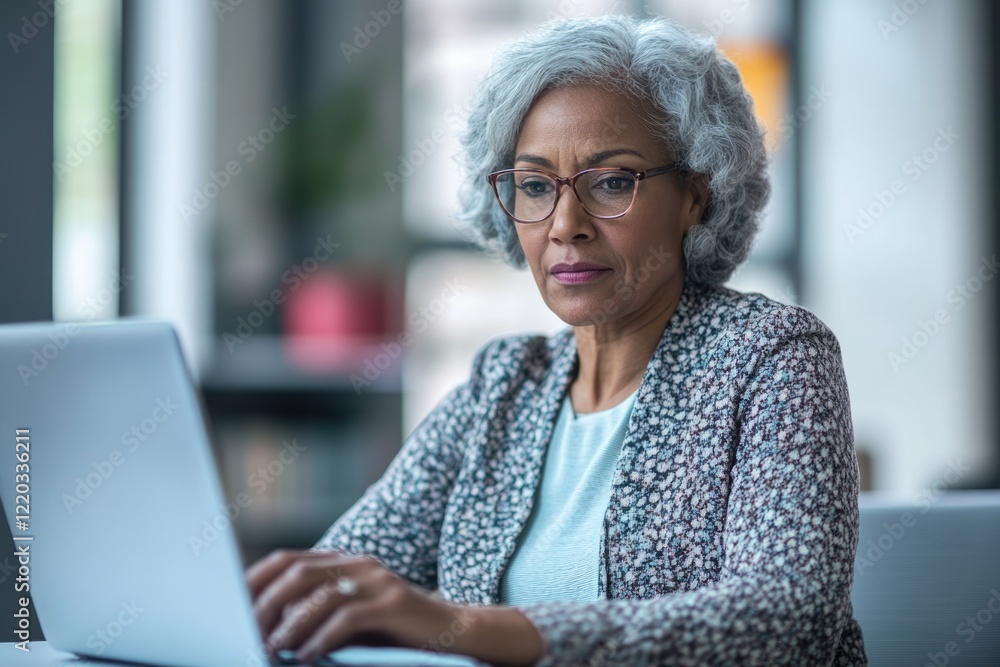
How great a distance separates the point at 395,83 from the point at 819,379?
2.84 metres

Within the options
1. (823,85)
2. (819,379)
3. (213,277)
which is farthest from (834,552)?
(823,85)

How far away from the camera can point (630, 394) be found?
1.35m

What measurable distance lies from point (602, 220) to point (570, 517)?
0.39 meters

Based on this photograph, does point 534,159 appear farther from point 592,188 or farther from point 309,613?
point 309,613

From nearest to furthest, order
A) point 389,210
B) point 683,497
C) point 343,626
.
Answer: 1. point 343,626
2. point 683,497
3. point 389,210

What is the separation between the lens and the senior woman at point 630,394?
41.4 inches

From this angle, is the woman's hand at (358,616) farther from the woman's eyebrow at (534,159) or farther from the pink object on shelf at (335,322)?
the pink object on shelf at (335,322)

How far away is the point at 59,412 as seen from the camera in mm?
826

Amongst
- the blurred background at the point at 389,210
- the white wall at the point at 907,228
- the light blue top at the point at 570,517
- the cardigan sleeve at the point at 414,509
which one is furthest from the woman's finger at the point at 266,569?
the white wall at the point at 907,228

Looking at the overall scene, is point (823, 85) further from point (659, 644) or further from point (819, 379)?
point (659, 644)

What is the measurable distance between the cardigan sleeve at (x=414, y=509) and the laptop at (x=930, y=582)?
0.57 metres

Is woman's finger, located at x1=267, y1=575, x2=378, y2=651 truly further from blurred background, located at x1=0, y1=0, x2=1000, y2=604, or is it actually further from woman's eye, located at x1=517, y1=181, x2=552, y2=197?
blurred background, located at x1=0, y1=0, x2=1000, y2=604

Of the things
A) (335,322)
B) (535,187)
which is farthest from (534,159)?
(335,322)

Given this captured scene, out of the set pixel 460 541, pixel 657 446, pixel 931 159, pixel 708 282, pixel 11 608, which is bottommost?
pixel 11 608
